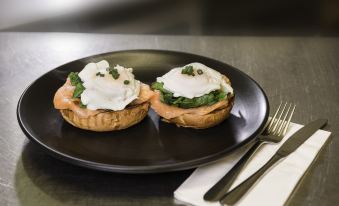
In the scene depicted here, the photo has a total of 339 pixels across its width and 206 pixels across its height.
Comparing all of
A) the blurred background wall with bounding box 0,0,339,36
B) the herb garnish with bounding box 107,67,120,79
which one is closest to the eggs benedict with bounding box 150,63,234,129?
the herb garnish with bounding box 107,67,120,79

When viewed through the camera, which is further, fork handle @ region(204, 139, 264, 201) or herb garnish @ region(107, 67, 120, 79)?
herb garnish @ region(107, 67, 120, 79)

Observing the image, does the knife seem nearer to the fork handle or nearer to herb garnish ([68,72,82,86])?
the fork handle

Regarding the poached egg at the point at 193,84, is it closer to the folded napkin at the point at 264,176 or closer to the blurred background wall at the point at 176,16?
the folded napkin at the point at 264,176

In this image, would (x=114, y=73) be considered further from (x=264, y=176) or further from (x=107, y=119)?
(x=264, y=176)

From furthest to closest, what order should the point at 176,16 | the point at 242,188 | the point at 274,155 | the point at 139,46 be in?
the point at 176,16 < the point at 139,46 < the point at 274,155 < the point at 242,188

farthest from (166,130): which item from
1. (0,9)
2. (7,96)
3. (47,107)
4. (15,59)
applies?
(0,9)

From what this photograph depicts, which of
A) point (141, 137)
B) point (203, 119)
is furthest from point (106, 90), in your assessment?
point (203, 119)
